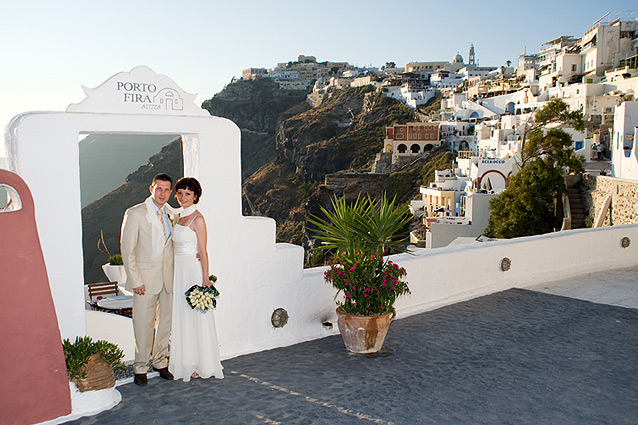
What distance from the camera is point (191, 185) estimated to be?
14.4ft

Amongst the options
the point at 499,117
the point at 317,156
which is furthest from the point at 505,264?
the point at 317,156

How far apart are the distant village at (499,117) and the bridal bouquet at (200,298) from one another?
2075cm

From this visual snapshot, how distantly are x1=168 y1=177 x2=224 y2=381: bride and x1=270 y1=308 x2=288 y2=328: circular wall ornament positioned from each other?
92cm

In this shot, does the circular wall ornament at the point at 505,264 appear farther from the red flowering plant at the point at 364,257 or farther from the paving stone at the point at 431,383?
the red flowering plant at the point at 364,257

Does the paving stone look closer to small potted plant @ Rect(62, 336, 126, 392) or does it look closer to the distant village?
small potted plant @ Rect(62, 336, 126, 392)

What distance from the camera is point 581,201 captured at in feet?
79.3

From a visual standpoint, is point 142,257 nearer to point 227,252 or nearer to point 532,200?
point 227,252

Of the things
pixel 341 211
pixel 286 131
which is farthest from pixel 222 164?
pixel 286 131

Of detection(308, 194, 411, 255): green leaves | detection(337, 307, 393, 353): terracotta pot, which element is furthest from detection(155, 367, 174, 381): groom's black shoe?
detection(308, 194, 411, 255): green leaves

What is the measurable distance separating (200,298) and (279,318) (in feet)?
4.04

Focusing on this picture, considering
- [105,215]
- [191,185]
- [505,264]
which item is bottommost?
[105,215]

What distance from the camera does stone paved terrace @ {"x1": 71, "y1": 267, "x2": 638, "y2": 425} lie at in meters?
3.87

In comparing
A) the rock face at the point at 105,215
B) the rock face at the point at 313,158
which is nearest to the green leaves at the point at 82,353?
the rock face at the point at 105,215

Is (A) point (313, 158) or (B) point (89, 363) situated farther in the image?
(A) point (313, 158)
